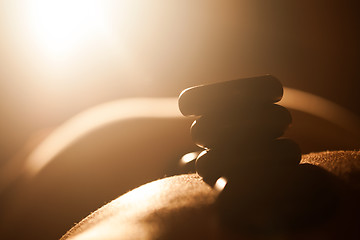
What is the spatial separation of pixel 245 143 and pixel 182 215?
21cm

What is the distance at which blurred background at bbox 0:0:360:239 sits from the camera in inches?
63.6

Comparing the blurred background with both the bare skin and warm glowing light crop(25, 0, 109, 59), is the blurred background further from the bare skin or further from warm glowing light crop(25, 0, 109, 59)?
the bare skin

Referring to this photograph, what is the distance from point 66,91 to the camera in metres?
1.66

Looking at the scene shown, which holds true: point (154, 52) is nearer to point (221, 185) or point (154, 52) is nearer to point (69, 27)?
point (69, 27)

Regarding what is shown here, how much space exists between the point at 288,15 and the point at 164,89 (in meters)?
0.75

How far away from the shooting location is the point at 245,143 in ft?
2.02

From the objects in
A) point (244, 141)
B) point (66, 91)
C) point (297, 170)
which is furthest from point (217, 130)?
point (66, 91)

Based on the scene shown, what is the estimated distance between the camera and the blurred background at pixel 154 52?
161cm

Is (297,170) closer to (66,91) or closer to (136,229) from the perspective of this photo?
(136,229)

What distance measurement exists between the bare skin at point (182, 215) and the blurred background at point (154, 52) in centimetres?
108

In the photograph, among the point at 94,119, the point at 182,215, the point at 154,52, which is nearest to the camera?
the point at 182,215

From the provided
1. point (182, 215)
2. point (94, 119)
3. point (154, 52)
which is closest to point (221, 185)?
point (182, 215)

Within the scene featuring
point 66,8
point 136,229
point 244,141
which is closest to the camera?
point 136,229

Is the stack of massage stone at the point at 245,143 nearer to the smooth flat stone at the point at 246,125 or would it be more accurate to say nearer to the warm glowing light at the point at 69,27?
A: the smooth flat stone at the point at 246,125
